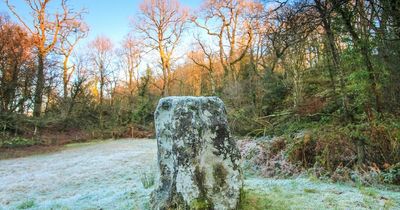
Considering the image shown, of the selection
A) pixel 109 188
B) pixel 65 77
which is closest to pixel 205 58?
pixel 65 77

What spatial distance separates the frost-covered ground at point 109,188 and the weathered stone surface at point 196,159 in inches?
23.0

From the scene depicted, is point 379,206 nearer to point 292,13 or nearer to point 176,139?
point 176,139

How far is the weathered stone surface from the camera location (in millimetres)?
3387

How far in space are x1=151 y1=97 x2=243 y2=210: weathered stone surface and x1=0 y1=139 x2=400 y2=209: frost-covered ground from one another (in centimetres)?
59

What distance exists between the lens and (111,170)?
349 inches

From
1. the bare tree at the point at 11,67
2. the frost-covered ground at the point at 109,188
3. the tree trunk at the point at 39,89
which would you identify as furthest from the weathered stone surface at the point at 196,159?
the tree trunk at the point at 39,89

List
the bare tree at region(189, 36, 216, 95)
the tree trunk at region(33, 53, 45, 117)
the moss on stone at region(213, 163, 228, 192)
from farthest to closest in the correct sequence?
1. the bare tree at region(189, 36, 216, 95)
2. the tree trunk at region(33, 53, 45, 117)
3. the moss on stone at region(213, 163, 228, 192)

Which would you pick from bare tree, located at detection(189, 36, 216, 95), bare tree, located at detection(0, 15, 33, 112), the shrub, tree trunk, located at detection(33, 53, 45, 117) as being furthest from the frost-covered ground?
bare tree, located at detection(189, 36, 216, 95)

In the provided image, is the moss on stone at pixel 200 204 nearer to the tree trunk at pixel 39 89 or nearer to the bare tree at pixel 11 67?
the bare tree at pixel 11 67

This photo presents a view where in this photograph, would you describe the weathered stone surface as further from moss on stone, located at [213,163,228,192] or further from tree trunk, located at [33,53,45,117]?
tree trunk, located at [33,53,45,117]

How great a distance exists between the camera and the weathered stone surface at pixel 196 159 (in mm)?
3387

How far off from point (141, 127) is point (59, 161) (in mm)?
9686

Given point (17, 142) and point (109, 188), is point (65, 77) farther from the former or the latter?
point (109, 188)

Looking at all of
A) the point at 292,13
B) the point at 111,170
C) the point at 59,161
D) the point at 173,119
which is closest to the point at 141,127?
the point at 59,161
